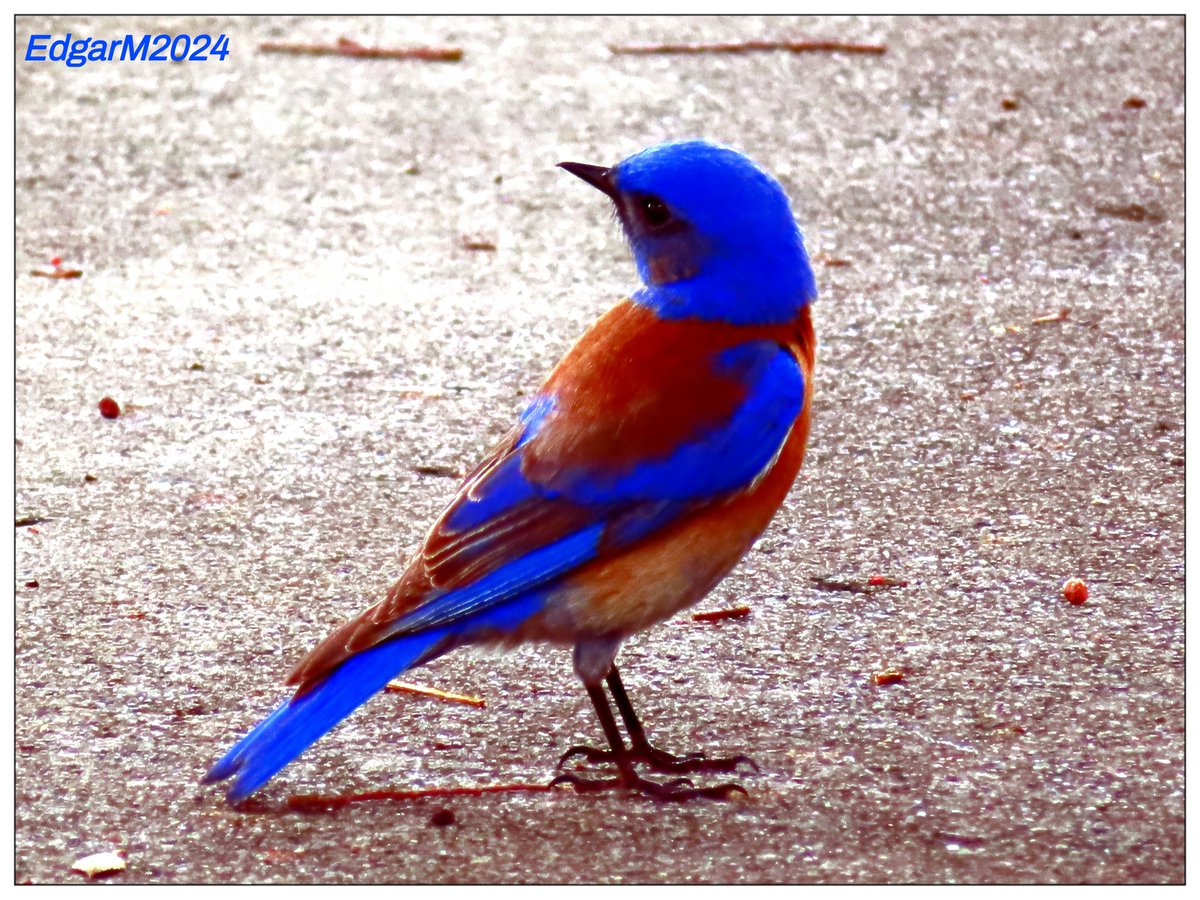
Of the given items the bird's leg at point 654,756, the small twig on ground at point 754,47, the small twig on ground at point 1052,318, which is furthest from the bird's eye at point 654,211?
the small twig on ground at point 754,47

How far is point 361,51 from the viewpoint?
26.7 ft

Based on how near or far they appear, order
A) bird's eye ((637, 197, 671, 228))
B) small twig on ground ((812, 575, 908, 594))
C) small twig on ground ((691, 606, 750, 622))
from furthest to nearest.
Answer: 1. small twig on ground ((812, 575, 908, 594))
2. small twig on ground ((691, 606, 750, 622))
3. bird's eye ((637, 197, 671, 228))

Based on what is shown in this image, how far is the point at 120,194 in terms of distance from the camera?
686cm

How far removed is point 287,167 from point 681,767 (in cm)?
421

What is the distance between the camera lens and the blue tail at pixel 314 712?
320cm

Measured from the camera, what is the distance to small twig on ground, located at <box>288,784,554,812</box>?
3.41 m

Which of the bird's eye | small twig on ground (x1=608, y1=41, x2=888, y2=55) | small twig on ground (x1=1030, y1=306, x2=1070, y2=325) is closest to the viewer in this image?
the bird's eye

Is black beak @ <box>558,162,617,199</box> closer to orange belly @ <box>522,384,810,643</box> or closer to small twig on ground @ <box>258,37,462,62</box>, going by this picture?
orange belly @ <box>522,384,810,643</box>

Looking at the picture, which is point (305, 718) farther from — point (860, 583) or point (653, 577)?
point (860, 583)

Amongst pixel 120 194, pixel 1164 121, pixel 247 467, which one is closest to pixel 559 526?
pixel 247 467

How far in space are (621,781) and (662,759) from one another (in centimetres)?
11

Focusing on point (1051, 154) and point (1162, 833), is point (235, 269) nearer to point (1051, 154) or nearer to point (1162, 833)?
point (1051, 154)

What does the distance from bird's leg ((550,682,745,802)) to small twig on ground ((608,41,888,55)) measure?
5045mm

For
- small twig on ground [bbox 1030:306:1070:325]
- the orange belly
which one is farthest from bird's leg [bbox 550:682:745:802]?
small twig on ground [bbox 1030:306:1070:325]
